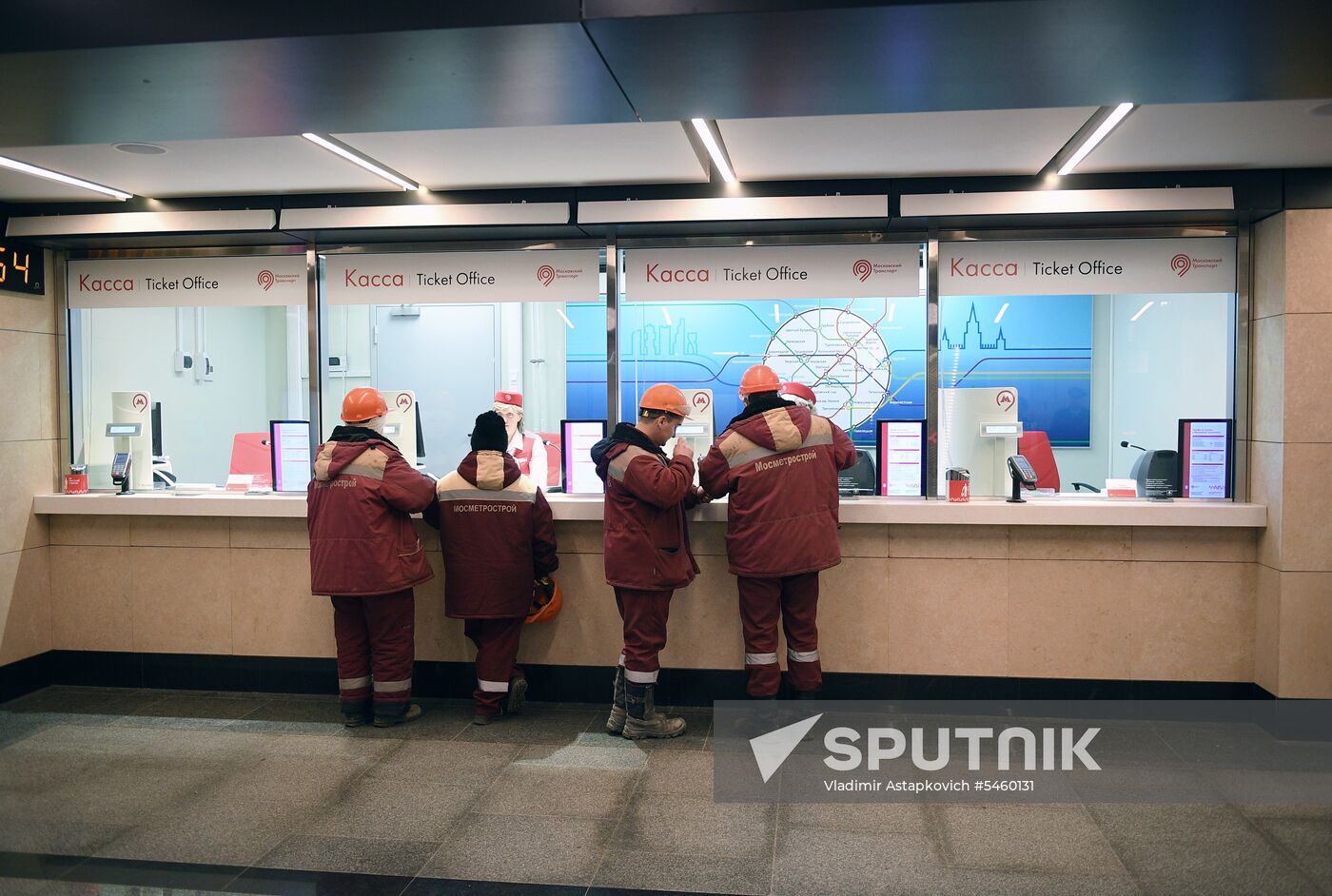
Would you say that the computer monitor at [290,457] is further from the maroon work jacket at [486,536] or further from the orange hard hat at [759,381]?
the orange hard hat at [759,381]

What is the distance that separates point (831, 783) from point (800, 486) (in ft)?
4.51

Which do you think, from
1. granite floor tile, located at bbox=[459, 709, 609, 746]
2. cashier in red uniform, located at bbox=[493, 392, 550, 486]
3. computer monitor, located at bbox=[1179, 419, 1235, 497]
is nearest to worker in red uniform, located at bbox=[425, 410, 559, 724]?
granite floor tile, located at bbox=[459, 709, 609, 746]

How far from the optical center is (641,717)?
4766mm

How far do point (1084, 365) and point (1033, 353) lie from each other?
1.25 feet

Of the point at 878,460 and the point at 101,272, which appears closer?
the point at 878,460

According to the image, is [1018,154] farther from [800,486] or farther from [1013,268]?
[800,486]

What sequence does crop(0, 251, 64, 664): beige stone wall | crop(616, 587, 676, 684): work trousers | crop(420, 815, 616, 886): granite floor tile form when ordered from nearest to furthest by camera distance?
crop(420, 815, 616, 886): granite floor tile, crop(616, 587, 676, 684): work trousers, crop(0, 251, 64, 664): beige stone wall

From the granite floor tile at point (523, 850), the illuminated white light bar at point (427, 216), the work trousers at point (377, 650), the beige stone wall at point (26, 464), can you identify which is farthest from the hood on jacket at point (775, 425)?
the beige stone wall at point (26, 464)

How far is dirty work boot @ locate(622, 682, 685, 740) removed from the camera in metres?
4.76

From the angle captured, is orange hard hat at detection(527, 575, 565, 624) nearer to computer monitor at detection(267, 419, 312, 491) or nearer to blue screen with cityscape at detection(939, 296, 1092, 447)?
computer monitor at detection(267, 419, 312, 491)

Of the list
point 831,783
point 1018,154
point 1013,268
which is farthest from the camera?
point 1013,268

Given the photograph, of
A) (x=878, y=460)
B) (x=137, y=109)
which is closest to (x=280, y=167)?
(x=137, y=109)

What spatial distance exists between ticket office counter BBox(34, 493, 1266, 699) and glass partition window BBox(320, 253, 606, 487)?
1488 millimetres

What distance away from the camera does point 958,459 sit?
5.53 m
